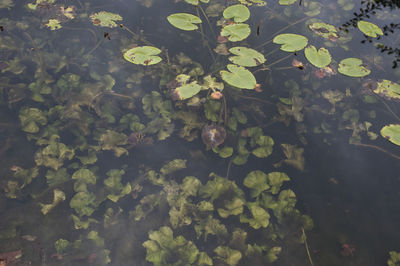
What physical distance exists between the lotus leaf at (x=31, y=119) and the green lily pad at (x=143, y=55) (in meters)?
0.94

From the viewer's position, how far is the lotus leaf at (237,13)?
2871 mm

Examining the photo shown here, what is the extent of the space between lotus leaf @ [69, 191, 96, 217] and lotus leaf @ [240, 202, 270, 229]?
1073 millimetres

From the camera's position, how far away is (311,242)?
1729 mm

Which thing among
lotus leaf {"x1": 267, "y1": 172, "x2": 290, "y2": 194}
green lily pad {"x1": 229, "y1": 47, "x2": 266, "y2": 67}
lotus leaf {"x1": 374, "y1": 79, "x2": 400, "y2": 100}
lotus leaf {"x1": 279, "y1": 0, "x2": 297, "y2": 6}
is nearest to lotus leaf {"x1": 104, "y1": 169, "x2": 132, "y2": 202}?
lotus leaf {"x1": 267, "y1": 172, "x2": 290, "y2": 194}

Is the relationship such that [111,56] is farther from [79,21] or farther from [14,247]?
[14,247]

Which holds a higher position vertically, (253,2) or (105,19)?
(253,2)

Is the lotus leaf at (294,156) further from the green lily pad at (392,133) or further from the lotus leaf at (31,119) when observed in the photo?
the lotus leaf at (31,119)

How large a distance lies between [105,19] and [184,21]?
934 mm

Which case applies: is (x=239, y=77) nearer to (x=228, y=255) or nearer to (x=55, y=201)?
(x=228, y=255)

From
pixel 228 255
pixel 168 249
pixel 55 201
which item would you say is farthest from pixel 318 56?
pixel 55 201

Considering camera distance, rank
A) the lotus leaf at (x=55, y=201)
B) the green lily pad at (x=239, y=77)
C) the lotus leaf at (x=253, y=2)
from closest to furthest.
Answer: the lotus leaf at (x=55, y=201)
the green lily pad at (x=239, y=77)
the lotus leaf at (x=253, y=2)

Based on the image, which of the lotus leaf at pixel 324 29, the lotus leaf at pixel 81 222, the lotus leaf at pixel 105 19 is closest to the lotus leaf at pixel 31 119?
the lotus leaf at pixel 81 222

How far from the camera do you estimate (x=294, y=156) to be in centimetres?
208

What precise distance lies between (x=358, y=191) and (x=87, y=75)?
8.44 feet
